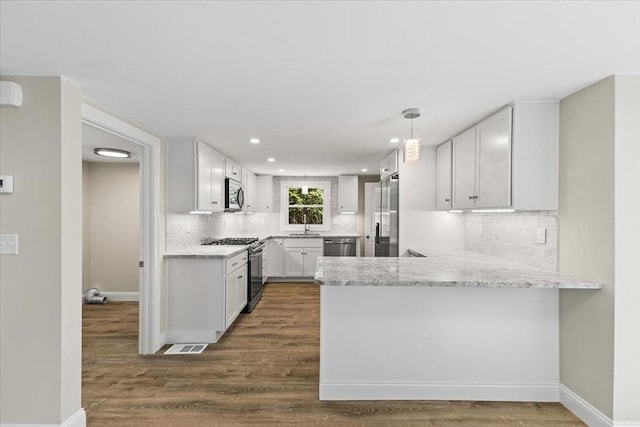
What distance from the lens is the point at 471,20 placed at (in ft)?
4.67

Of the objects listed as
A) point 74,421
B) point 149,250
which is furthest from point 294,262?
point 74,421

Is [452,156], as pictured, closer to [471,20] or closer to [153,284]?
[471,20]

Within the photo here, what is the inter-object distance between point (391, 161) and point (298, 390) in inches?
116

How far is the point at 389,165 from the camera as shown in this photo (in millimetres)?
4504

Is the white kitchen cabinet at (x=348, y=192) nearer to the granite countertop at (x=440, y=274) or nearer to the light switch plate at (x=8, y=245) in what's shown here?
the granite countertop at (x=440, y=274)

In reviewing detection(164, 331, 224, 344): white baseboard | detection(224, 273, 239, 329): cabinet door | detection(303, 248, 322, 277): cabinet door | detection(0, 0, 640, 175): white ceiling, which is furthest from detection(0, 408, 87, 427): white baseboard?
detection(303, 248, 322, 277): cabinet door

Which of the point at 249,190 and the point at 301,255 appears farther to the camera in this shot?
the point at 301,255

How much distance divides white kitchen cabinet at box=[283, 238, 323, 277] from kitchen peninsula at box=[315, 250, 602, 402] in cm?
406

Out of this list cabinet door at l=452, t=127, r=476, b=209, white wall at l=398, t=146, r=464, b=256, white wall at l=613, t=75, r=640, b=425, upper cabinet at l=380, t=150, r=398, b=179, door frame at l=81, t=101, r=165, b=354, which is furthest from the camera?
upper cabinet at l=380, t=150, r=398, b=179

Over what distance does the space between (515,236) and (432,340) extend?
1.30 metres

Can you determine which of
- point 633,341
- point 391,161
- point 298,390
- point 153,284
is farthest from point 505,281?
point 153,284

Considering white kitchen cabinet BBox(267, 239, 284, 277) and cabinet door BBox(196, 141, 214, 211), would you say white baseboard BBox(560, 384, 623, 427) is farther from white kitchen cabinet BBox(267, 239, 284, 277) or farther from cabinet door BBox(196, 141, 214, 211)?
white kitchen cabinet BBox(267, 239, 284, 277)

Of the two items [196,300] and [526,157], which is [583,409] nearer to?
[526,157]

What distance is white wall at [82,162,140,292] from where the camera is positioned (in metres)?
5.18
